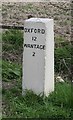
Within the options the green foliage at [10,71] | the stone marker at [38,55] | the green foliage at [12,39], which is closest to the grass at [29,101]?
the green foliage at [10,71]

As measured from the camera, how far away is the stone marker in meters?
5.75

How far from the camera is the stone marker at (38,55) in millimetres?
5754

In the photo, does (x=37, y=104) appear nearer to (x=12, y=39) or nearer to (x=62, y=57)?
(x=62, y=57)

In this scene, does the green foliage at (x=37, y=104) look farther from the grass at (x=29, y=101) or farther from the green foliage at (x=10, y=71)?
the green foliage at (x=10, y=71)

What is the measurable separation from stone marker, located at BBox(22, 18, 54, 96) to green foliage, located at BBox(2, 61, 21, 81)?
0.58m

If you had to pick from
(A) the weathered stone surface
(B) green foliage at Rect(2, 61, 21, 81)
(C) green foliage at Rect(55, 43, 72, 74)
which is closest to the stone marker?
(B) green foliage at Rect(2, 61, 21, 81)

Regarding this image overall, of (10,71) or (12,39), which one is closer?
(10,71)

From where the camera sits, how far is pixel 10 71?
6551 millimetres

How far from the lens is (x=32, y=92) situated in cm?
587

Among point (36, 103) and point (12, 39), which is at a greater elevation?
point (12, 39)

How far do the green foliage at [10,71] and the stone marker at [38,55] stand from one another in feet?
1.91

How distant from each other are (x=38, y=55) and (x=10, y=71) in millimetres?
861

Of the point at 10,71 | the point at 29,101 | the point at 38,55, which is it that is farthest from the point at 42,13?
the point at 29,101

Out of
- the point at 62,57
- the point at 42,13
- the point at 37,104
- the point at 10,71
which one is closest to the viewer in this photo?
the point at 37,104
